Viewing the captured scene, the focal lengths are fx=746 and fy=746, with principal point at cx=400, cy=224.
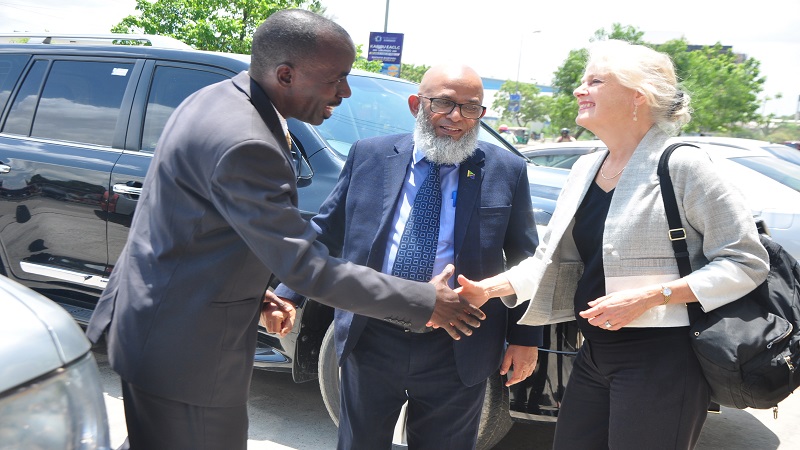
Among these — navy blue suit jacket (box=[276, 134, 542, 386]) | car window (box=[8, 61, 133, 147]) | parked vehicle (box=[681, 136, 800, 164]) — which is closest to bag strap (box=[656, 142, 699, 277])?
navy blue suit jacket (box=[276, 134, 542, 386])

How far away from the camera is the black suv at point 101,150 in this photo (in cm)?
396

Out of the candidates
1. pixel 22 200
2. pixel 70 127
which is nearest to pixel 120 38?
pixel 70 127

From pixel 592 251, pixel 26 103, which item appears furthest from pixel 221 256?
pixel 26 103

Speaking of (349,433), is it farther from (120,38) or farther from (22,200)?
(120,38)

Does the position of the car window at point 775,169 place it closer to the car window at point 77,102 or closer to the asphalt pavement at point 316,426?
the asphalt pavement at point 316,426

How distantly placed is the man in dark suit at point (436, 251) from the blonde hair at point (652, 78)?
1.57ft

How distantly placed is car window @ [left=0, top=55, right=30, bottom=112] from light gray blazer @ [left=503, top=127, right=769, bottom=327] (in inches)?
167

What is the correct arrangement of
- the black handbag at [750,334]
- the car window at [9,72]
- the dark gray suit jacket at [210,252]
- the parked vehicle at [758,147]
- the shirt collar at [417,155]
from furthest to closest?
the parked vehicle at [758,147] → the car window at [9,72] → the shirt collar at [417,155] → the black handbag at [750,334] → the dark gray suit jacket at [210,252]

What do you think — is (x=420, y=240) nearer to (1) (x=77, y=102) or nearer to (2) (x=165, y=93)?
(2) (x=165, y=93)

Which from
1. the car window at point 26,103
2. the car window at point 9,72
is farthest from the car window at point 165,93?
the car window at point 9,72

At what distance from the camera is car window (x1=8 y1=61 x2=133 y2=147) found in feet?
15.3

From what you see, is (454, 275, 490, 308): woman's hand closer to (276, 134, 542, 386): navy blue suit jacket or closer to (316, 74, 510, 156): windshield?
(276, 134, 542, 386): navy blue suit jacket

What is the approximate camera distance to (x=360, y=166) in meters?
2.79

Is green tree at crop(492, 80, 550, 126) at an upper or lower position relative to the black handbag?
lower
